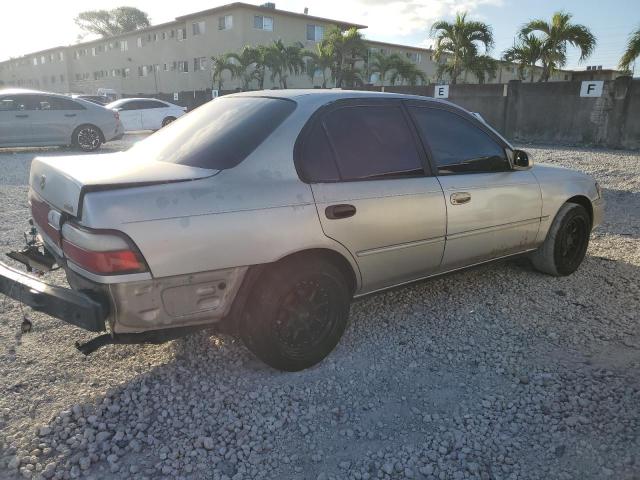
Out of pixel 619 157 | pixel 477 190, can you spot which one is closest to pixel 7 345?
pixel 477 190

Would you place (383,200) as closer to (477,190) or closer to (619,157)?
(477,190)

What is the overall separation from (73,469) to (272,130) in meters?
2.00

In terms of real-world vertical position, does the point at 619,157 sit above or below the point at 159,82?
below

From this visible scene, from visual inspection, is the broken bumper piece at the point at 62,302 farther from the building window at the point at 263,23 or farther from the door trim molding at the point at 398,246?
the building window at the point at 263,23

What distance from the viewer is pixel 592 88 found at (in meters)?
15.3

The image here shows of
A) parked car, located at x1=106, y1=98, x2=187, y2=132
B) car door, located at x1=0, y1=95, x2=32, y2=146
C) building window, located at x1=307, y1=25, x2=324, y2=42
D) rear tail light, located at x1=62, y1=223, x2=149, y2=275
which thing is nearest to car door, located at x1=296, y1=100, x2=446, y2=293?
rear tail light, located at x1=62, y1=223, x2=149, y2=275

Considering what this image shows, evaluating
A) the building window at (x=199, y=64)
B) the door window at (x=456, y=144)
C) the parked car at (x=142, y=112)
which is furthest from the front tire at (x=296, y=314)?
the building window at (x=199, y=64)

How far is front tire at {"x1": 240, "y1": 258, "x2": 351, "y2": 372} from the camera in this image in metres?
2.77

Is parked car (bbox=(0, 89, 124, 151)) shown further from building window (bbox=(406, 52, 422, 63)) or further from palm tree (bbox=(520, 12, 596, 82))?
building window (bbox=(406, 52, 422, 63))

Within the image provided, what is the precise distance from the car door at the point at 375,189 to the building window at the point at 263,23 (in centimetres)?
3676

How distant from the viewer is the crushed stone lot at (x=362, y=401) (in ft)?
7.62

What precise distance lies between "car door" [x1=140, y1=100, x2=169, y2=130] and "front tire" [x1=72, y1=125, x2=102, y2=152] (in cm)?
649

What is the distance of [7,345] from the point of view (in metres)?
3.29

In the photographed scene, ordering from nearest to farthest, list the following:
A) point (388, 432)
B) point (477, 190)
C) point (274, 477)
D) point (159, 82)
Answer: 1. point (274, 477)
2. point (388, 432)
3. point (477, 190)
4. point (159, 82)
